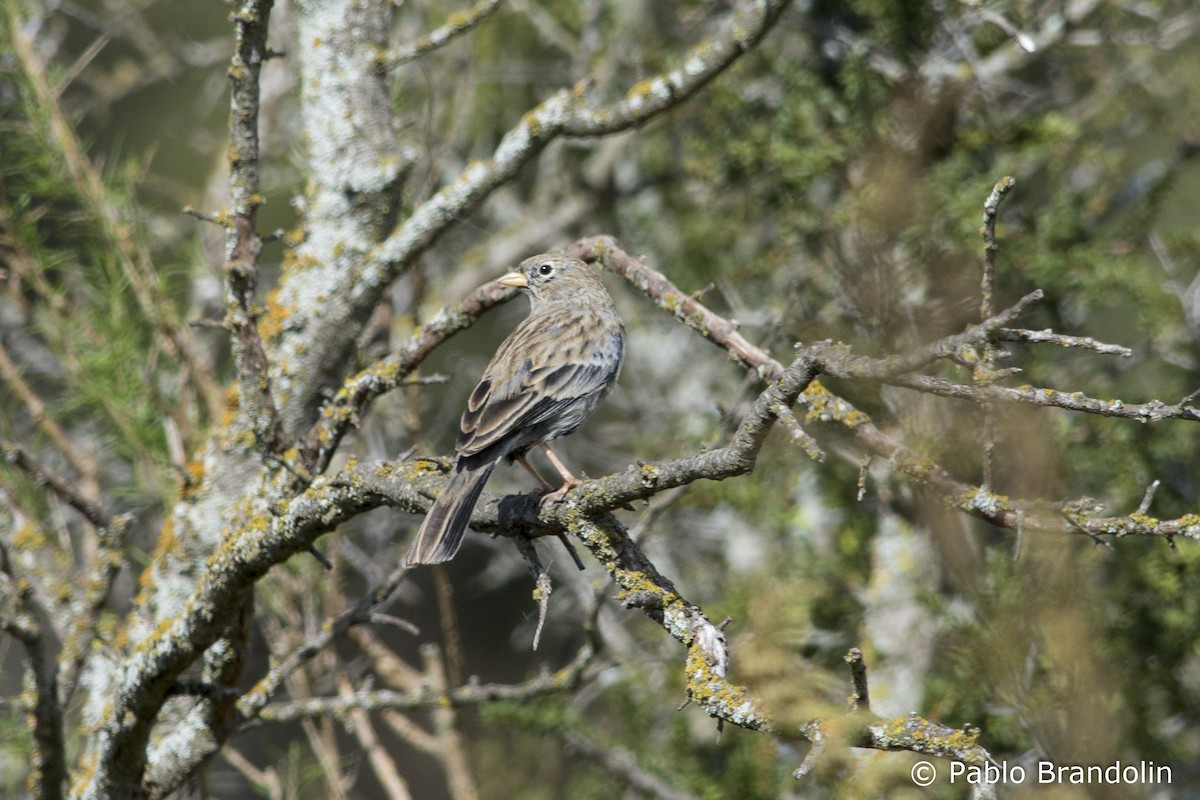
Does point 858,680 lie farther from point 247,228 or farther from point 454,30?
point 454,30

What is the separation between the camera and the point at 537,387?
4.20 meters

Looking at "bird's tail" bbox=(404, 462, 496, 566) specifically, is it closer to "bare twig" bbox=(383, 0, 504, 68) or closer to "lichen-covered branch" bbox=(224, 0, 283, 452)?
"lichen-covered branch" bbox=(224, 0, 283, 452)

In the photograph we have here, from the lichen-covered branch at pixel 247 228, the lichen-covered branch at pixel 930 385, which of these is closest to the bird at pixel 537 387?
the lichen-covered branch at pixel 930 385

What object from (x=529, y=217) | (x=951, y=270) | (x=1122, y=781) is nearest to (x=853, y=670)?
(x=1122, y=781)

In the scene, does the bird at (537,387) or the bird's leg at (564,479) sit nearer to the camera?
the bird's leg at (564,479)

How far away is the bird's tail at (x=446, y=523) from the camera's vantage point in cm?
316

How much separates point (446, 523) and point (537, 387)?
113cm

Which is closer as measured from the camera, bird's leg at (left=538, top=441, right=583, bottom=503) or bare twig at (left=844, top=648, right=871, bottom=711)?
bare twig at (left=844, top=648, right=871, bottom=711)

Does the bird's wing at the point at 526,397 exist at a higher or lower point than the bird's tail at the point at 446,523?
higher

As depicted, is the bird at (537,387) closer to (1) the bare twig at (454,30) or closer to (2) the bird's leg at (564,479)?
→ (2) the bird's leg at (564,479)

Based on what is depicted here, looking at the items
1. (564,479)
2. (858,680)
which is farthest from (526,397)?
(858,680)

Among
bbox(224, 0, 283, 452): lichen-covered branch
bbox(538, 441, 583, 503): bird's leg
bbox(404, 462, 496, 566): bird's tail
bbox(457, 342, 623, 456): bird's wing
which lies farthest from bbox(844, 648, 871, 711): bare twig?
bbox(224, 0, 283, 452): lichen-covered branch

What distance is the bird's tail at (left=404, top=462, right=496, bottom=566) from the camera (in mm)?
3156

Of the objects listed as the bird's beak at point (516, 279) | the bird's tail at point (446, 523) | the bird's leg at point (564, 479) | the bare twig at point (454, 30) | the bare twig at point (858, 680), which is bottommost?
the bare twig at point (858, 680)
